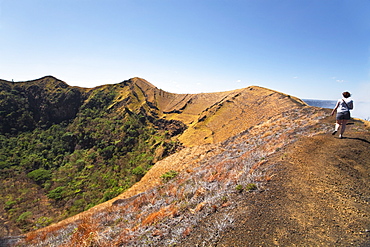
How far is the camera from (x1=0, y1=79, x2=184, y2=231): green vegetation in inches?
1298

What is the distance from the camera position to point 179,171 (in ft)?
50.5

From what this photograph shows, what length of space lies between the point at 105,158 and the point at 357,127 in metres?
48.5

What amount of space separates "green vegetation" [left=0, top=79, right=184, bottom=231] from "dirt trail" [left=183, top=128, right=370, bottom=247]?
25547 millimetres

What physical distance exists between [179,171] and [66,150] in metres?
55.4

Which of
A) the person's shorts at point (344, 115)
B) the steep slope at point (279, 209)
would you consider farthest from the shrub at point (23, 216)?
the person's shorts at point (344, 115)

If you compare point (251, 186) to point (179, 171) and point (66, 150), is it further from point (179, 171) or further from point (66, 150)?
point (66, 150)

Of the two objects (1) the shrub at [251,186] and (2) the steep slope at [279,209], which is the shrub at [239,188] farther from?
(1) the shrub at [251,186]

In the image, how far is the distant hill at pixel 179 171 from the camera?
13.9 feet

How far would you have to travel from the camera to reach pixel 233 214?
4.48 m

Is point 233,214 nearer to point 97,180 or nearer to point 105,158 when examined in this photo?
point 97,180

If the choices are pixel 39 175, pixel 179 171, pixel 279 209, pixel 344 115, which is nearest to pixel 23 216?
pixel 39 175

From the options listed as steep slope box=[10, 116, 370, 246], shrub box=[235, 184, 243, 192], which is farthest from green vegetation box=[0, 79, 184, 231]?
shrub box=[235, 184, 243, 192]

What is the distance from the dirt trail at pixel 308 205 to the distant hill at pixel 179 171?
0.10 ft

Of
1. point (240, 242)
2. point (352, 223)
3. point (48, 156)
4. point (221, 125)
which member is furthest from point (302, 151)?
point (48, 156)
